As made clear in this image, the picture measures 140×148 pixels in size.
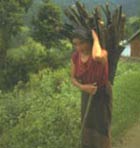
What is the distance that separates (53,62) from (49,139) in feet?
40.0

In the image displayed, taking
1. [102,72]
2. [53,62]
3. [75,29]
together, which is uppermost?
[75,29]

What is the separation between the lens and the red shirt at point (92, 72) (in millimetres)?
4113

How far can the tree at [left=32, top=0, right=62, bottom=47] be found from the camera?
17422mm

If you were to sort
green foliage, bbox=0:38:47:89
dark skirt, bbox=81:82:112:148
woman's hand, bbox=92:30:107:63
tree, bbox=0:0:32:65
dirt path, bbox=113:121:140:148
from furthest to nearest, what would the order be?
tree, bbox=0:0:32:65 → green foliage, bbox=0:38:47:89 → dirt path, bbox=113:121:140:148 → dark skirt, bbox=81:82:112:148 → woman's hand, bbox=92:30:107:63

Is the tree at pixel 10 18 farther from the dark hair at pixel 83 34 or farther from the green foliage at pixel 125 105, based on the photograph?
the dark hair at pixel 83 34

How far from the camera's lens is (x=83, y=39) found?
417 centimetres

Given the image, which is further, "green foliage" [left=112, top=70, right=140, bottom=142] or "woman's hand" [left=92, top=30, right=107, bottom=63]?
"green foliage" [left=112, top=70, right=140, bottom=142]

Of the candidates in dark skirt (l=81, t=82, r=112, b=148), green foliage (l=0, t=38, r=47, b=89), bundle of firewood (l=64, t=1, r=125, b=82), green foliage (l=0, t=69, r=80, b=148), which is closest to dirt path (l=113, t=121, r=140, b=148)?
green foliage (l=0, t=69, r=80, b=148)

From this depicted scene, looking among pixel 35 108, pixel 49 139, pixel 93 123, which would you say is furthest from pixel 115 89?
pixel 93 123

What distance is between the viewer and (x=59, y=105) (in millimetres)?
6582

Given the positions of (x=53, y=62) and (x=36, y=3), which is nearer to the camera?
(x=53, y=62)

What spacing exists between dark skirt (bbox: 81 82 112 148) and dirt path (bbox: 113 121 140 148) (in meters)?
2.17

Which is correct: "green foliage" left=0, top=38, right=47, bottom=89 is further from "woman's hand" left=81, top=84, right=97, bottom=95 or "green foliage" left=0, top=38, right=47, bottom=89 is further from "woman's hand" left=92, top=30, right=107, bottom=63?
"woman's hand" left=92, top=30, right=107, bottom=63

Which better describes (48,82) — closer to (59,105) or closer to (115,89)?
(115,89)
